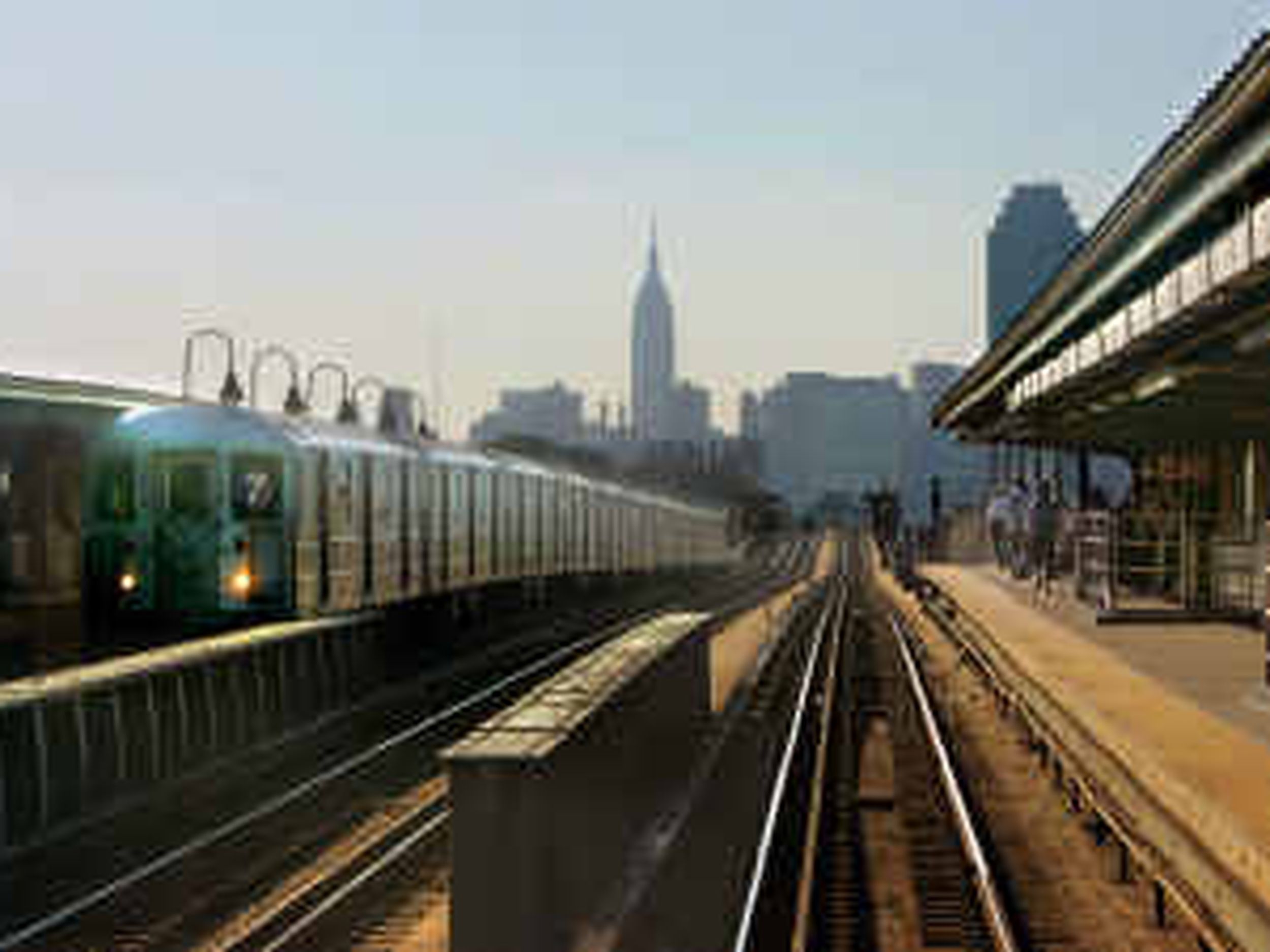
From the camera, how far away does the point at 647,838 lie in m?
13.8

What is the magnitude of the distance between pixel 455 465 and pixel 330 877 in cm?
1668

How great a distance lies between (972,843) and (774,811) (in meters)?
2.01

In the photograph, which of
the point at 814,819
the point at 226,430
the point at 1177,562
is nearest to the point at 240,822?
the point at 814,819

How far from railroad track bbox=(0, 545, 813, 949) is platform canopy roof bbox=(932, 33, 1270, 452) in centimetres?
711

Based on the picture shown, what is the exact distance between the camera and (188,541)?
20203 millimetres

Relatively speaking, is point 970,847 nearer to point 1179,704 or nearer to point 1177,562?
point 1179,704

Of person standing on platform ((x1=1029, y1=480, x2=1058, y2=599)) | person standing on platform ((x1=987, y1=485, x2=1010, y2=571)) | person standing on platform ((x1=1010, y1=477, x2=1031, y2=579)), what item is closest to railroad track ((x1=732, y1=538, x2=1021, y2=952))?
person standing on platform ((x1=1029, y1=480, x2=1058, y2=599))

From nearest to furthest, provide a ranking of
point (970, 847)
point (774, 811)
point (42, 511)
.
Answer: point (970, 847), point (774, 811), point (42, 511)

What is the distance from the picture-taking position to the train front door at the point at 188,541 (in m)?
20.2

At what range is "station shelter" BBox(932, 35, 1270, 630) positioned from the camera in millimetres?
11766

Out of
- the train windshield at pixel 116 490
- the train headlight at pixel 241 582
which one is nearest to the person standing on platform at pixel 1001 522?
the train headlight at pixel 241 582

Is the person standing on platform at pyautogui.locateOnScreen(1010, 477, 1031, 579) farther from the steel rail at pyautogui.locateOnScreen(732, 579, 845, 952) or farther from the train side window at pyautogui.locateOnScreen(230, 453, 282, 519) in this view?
the train side window at pyautogui.locateOnScreen(230, 453, 282, 519)

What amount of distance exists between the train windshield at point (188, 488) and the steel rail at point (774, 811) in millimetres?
6989

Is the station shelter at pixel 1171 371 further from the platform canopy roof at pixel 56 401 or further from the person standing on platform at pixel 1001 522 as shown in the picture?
the platform canopy roof at pixel 56 401
